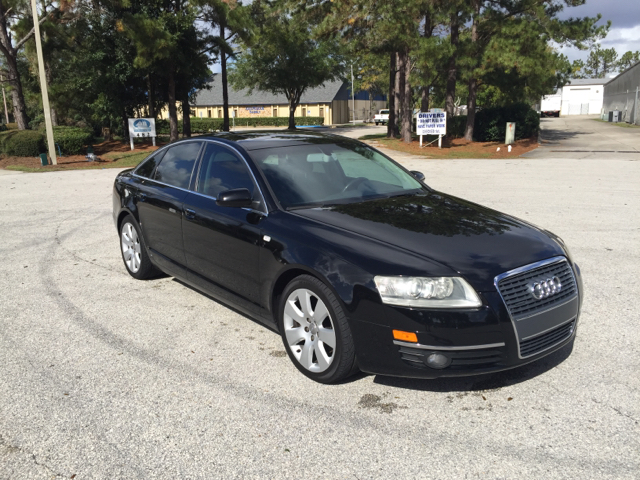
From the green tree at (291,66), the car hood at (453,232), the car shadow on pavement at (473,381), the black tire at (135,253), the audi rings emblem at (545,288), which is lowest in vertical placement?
the car shadow on pavement at (473,381)

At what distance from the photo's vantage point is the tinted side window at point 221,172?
4.62 meters

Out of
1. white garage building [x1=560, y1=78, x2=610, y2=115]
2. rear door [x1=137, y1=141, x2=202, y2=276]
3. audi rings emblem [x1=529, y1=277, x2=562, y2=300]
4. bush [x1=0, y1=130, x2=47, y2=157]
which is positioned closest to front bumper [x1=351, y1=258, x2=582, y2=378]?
audi rings emblem [x1=529, y1=277, x2=562, y2=300]

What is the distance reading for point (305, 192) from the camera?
4.47m

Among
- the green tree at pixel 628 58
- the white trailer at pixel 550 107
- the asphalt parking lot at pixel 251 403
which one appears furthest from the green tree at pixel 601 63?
the asphalt parking lot at pixel 251 403

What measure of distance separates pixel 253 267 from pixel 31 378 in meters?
1.73

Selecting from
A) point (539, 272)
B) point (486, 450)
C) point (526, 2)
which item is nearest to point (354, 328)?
point (486, 450)

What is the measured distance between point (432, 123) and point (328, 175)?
23124 mm

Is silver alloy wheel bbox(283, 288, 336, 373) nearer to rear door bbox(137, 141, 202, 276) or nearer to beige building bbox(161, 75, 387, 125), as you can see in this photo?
rear door bbox(137, 141, 202, 276)

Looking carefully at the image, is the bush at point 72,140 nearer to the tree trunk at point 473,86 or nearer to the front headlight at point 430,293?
the tree trunk at point 473,86

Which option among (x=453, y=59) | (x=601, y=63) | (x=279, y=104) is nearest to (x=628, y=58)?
(x=601, y=63)

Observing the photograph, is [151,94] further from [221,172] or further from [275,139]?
[221,172]

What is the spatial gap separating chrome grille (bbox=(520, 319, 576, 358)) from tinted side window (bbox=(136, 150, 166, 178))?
415cm

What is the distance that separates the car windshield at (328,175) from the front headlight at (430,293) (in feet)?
4.11

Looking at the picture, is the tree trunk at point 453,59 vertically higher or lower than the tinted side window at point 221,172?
higher
